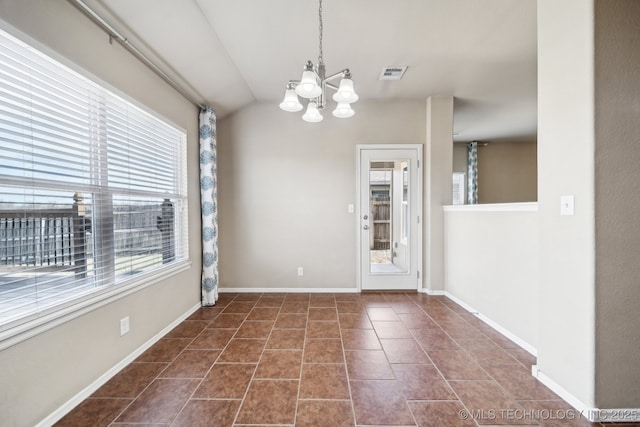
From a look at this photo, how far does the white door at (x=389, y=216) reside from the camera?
361cm

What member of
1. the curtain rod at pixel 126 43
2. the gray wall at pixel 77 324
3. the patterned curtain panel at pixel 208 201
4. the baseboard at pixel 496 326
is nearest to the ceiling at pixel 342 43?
the curtain rod at pixel 126 43

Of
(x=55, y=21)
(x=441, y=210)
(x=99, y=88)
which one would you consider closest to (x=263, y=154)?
(x=99, y=88)

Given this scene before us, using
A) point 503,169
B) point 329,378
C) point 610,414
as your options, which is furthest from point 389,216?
point 503,169

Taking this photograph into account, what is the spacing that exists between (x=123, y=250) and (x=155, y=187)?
27.0 inches

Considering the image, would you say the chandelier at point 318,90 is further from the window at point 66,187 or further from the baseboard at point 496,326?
the baseboard at point 496,326

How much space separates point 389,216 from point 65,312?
3292 millimetres

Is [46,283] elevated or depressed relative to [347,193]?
depressed

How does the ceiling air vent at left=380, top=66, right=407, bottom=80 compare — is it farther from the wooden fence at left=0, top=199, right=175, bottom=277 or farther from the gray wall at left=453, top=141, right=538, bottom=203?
the gray wall at left=453, top=141, right=538, bottom=203

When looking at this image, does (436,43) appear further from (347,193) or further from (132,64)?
(132,64)

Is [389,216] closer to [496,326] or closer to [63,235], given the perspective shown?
[496,326]

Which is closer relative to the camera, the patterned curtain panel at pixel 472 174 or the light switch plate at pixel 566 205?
the light switch plate at pixel 566 205

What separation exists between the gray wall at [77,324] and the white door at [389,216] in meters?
2.40

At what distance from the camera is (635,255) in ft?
4.53

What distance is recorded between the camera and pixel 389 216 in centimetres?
366
